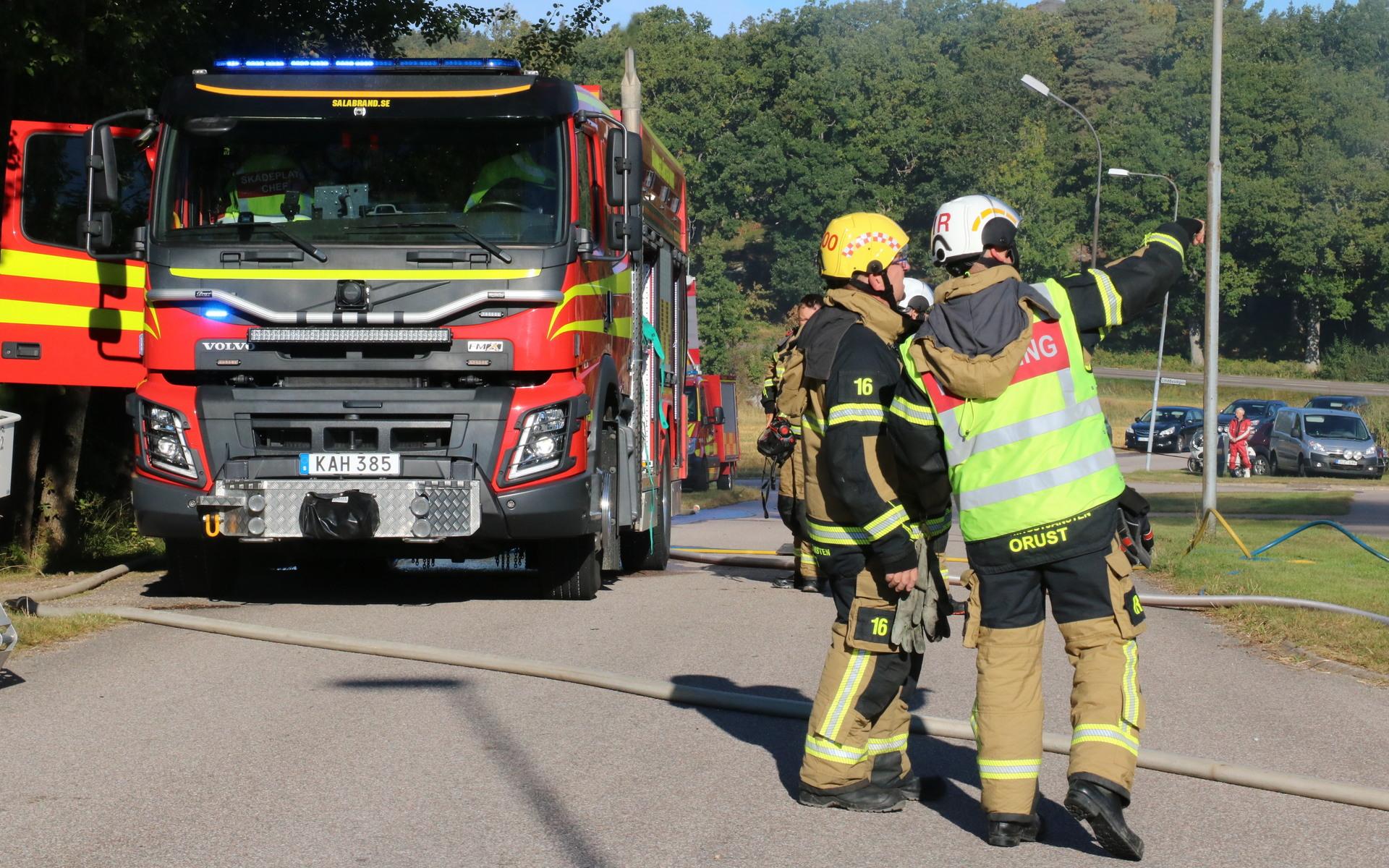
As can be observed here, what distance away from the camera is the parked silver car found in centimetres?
3712

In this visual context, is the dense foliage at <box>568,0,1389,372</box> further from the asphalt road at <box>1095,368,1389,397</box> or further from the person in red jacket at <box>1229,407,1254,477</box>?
the person in red jacket at <box>1229,407,1254,477</box>

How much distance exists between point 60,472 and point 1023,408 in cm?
1048

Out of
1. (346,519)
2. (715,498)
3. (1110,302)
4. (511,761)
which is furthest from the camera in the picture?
(715,498)

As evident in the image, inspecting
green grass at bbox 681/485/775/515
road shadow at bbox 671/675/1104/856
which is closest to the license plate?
road shadow at bbox 671/675/1104/856

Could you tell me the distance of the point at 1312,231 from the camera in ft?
294

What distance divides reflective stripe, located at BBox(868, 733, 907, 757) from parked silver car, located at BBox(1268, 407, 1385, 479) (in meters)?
34.2

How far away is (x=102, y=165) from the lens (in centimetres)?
932

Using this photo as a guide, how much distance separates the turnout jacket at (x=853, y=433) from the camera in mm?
5242

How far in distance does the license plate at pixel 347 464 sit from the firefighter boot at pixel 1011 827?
5078mm

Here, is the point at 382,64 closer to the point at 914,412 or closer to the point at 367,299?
the point at 367,299

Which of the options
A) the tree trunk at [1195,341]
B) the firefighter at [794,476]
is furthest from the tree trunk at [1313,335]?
the firefighter at [794,476]

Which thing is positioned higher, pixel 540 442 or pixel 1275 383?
pixel 1275 383

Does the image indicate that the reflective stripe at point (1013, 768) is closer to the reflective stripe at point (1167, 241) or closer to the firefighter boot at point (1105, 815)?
the firefighter boot at point (1105, 815)

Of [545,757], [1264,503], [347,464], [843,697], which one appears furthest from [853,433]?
[1264,503]
